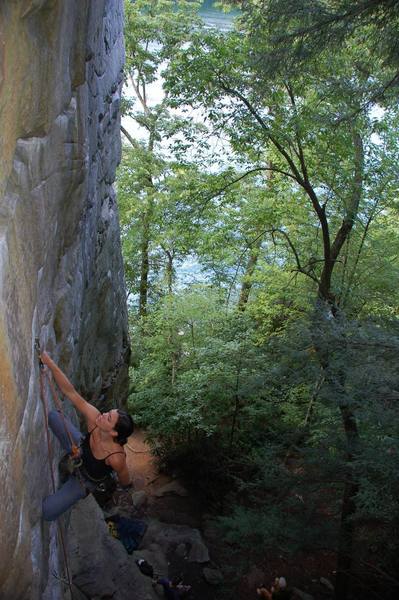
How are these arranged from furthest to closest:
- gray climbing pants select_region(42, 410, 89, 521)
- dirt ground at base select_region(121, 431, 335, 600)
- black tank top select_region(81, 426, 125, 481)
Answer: dirt ground at base select_region(121, 431, 335, 600)
black tank top select_region(81, 426, 125, 481)
gray climbing pants select_region(42, 410, 89, 521)

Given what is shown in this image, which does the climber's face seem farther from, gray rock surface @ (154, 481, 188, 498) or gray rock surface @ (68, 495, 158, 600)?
gray rock surface @ (154, 481, 188, 498)

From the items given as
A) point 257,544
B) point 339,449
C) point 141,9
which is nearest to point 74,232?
point 339,449

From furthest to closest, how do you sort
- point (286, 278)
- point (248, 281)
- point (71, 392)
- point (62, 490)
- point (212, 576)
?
point (248, 281) → point (286, 278) → point (212, 576) → point (71, 392) → point (62, 490)

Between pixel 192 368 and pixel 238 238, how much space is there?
365cm

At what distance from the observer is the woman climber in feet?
13.0

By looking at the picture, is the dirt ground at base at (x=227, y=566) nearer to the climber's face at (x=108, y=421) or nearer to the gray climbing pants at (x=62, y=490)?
the gray climbing pants at (x=62, y=490)

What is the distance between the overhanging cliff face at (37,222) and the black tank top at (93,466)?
33 centimetres

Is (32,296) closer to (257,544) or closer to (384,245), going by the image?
(257,544)

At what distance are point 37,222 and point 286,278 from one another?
955 centimetres

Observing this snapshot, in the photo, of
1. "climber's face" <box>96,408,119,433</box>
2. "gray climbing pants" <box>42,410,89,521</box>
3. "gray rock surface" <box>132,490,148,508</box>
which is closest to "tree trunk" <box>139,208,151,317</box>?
"gray rock surface" <box>132,490,148,508</box>

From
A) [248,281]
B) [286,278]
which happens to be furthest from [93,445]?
[248,281]

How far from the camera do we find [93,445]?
4156 millimetres

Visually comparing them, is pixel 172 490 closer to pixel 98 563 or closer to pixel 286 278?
pixel 98 563

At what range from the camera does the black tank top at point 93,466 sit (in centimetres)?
413
